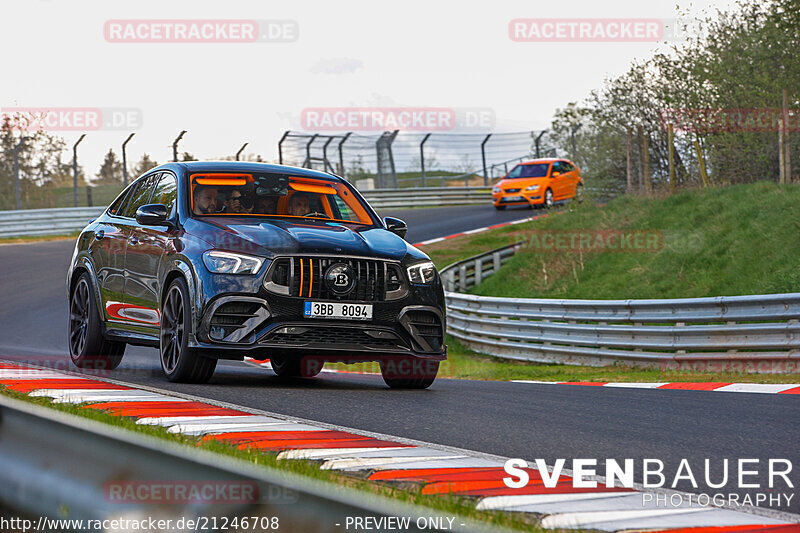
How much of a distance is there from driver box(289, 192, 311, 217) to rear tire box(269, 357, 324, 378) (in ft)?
5.80

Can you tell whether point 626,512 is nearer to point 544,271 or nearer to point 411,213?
point 544,271

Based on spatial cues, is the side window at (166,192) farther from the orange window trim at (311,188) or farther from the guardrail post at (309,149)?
the guardrail post at (309,149)

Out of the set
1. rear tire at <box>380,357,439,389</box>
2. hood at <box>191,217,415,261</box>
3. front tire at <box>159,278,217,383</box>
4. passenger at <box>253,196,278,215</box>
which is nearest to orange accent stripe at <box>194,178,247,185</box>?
passenger at <box>253,196,278,215</box>

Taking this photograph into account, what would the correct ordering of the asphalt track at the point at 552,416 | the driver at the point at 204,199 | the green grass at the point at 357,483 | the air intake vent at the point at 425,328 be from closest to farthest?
1. the green grass at the point at 357,483
2. the asphalt track at the point at 552,416
3. the air intake vent at the point at 425,328
4. the driver at the point at 204,199

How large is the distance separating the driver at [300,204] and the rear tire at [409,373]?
141 cm

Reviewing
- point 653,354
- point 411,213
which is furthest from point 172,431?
point 411,213

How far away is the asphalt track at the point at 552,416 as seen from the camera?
5.30 meters

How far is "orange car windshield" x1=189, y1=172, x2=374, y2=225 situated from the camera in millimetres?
8406

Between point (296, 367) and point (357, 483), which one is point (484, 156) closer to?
point (296, 367)

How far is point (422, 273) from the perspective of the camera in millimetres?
7988

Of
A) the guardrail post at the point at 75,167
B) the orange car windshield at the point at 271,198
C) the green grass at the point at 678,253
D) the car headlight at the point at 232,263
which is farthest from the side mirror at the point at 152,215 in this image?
the guardrail post at the point at 75,167

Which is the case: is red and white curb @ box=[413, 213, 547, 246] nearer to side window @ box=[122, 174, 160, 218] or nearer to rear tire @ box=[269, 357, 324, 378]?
rear tire @ box=[269, 357, 324, 378]

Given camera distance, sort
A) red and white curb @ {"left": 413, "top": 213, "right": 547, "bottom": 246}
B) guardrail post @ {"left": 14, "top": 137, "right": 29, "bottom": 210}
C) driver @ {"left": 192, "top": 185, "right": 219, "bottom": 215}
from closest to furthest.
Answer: driver @ {"left": 192, "top": 185, "right": 219, "bottom": 215} < red and white curb @ {"left": 413, "top": 213, "right": 547, "bottom": 246} < guardrail post @ {"left": 14, "top": 137, "right": 29, "bottom": 210}

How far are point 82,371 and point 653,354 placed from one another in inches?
322
